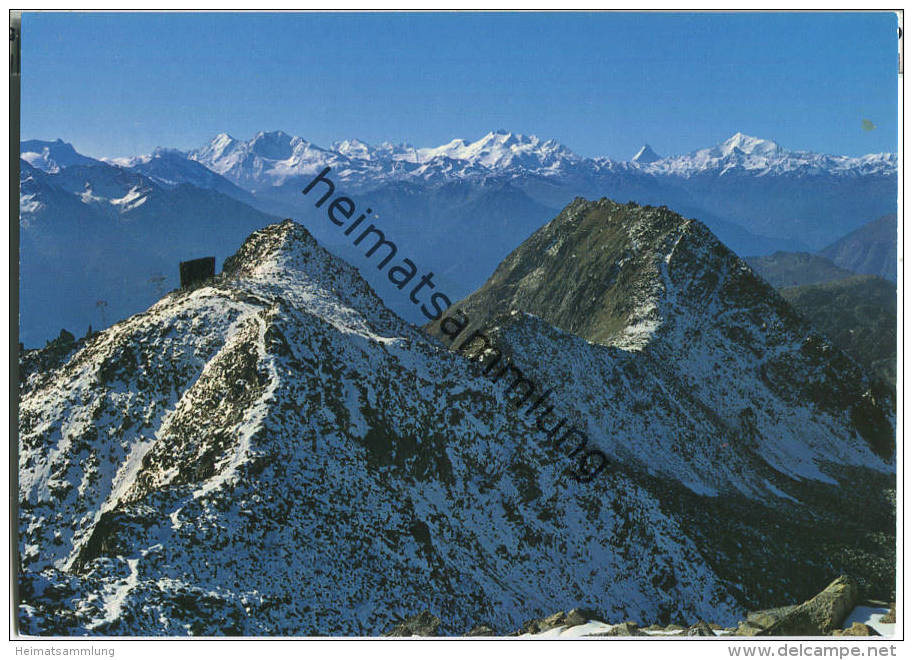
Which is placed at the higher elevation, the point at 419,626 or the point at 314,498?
the point at 314,498

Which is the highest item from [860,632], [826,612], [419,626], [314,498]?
[314,498]

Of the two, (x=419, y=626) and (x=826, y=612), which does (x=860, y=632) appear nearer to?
(x=826, y=612)

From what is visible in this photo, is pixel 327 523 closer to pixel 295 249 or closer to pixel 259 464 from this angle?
pixel 259 464

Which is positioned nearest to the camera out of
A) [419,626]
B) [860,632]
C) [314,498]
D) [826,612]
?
[860,632]

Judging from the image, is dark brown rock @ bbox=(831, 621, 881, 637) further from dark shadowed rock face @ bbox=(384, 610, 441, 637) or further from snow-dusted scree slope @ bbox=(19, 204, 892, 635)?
dark shadowed rock face @ bbox=(384, 610, 441, 637)

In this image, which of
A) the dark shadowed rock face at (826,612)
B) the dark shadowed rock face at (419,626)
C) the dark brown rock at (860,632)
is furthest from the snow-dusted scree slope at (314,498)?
the dark brown rock at (860,632)

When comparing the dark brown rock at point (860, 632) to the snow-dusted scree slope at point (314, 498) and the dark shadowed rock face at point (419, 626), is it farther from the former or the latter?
the dark shadowed rock face at point (419, 626)

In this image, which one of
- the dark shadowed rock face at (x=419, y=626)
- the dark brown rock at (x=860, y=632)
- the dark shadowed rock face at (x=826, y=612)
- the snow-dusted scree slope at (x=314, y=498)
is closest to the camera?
the dark brown rock at (x=860, y=632)

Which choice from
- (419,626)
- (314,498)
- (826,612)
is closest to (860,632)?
(826,612)

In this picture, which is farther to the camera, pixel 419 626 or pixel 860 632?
pixel 419 626
